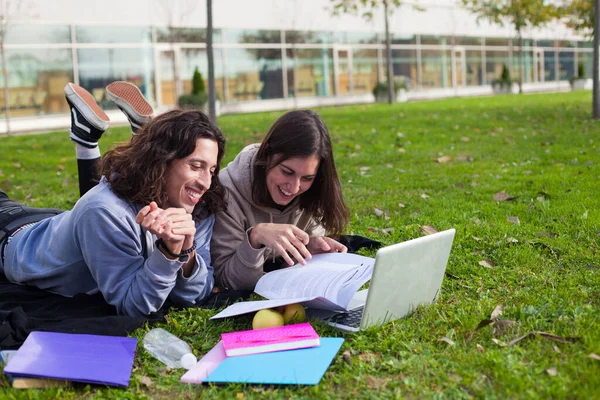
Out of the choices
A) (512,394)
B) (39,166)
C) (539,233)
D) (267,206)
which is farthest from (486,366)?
(39,166)

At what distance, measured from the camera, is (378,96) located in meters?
25.0

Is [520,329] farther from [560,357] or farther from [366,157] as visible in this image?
[366,157]

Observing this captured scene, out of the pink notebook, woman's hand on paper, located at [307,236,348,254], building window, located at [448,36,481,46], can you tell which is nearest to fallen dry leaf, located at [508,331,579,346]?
the pink notebook

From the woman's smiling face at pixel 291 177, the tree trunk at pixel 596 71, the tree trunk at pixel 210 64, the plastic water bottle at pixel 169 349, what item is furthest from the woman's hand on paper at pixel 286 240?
the tree trunk at pixel 596 71

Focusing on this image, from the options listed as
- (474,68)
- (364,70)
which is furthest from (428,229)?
(474,68)

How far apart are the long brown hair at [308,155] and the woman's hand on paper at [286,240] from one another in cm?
39

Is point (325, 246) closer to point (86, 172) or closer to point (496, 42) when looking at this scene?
point (86, 172)

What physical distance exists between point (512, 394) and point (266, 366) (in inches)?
34.2

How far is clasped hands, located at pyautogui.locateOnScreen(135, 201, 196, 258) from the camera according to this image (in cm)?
271

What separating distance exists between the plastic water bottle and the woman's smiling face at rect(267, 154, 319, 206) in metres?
0.97

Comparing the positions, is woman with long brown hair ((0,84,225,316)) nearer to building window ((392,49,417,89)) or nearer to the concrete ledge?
the concrete ledge

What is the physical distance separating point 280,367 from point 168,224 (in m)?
0.74

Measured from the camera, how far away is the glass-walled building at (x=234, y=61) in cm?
1966

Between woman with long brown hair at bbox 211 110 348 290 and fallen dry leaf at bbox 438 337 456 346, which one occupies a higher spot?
woman with long brown hair at bbox 211 110 348 290
